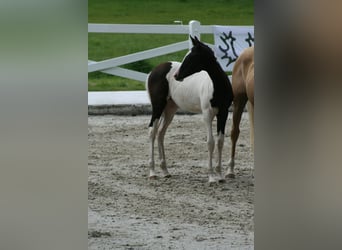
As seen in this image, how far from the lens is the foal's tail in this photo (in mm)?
4281

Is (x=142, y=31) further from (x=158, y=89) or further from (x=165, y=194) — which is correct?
(x=165, y=194)

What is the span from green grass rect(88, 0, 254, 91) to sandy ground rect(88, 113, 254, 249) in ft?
9.67

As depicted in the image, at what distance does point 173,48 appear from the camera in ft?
23.5

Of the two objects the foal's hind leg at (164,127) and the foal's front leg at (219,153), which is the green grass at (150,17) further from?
the foal's front leg at (219,153)

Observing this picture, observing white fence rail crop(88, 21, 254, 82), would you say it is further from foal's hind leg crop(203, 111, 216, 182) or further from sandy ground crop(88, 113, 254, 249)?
foal's hind leg crop(203, 111, 216, 182)

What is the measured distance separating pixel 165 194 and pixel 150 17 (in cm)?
781

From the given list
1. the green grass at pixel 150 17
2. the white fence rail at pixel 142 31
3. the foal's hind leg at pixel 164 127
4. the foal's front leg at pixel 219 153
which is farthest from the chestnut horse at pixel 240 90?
the green grass at pixel 150 17

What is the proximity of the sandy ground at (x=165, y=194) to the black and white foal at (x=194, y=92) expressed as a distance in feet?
0.66

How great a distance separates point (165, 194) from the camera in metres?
3.82
